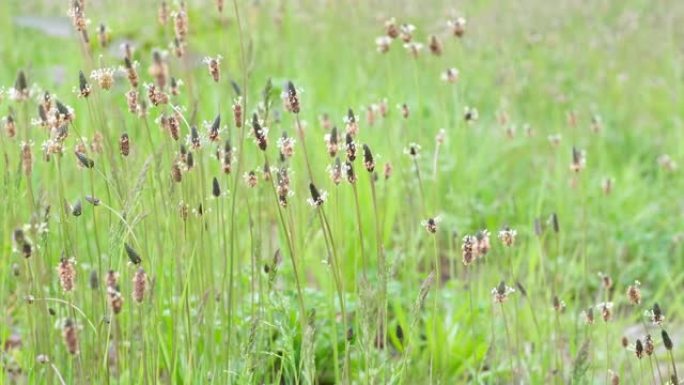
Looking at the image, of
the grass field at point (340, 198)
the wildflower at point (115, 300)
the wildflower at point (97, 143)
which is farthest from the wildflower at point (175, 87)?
the wildflower at point (115, 300)

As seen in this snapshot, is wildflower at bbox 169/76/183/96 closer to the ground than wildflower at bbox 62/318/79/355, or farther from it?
farther from it

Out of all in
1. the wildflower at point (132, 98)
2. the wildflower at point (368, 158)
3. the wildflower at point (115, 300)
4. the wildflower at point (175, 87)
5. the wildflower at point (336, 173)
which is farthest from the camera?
the wildflower at point (175, 87)

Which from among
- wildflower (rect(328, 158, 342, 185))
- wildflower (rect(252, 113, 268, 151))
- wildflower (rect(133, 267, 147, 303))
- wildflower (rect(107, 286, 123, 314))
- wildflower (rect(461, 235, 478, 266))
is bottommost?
wildflower (rect(107, 286, 123, 314))

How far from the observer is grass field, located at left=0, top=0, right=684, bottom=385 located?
6.62 feet

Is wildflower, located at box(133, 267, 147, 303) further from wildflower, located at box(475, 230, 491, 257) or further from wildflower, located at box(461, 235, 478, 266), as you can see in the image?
wildflower, located at box(475, 230, 491, 257)

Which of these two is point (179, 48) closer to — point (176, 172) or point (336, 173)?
point (176, 172)

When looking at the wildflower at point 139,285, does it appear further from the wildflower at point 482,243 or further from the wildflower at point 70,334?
the wildflower at point 482,243

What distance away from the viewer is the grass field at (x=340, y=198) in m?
2.02

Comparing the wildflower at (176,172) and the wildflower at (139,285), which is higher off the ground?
the wildflower at (176,172)

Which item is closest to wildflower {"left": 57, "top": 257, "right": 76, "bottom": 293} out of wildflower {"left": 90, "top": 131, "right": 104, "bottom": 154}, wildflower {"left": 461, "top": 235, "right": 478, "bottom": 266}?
wildflower {"left": 461, "top": 235, "right": 478, "bottom": 266}

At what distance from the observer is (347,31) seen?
20.3 ft

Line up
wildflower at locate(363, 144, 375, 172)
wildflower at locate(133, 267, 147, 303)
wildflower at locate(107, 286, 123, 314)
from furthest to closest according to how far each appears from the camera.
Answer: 1. wildflower at locate(363, 144, 375, 172)
2. wildflower at locate(133, 267, 147, 303)
3. wildflower at locate(107, 286, 123, 314)

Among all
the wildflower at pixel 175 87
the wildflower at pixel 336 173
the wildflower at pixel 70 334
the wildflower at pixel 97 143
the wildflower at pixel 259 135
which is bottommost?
the wildflower at pixel 70 334

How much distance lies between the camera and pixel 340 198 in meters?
3.65
